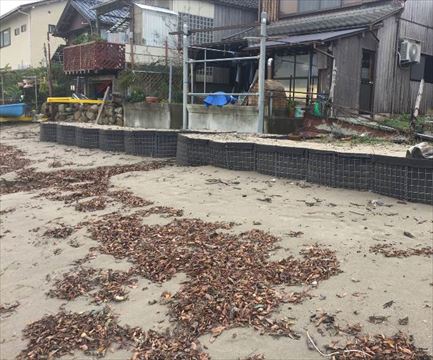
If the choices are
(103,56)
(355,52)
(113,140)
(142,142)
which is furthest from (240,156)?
(103,56)

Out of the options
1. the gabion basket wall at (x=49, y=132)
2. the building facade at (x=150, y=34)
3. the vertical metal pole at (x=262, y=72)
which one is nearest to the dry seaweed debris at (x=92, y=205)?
the vertical metal pole at (x=262, y=72)

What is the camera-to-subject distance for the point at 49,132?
49.0 ft

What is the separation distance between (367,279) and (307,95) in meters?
10.2

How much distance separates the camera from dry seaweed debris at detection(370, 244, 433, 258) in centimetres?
463

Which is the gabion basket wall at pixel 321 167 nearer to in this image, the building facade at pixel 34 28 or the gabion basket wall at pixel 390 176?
the gabion basket wall at pixel 390 176

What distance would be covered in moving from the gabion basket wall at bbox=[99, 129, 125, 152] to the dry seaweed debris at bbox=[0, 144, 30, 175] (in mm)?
1859

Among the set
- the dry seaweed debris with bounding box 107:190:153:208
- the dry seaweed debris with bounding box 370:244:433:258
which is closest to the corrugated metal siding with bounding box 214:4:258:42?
the dry seaweed debris with bounding box 107:190:153:208

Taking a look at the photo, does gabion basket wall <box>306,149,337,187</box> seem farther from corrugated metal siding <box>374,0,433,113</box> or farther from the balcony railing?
the balcony railing

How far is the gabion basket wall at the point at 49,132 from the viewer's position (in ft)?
48.4

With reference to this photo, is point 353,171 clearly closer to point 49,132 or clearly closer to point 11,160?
point 11,160

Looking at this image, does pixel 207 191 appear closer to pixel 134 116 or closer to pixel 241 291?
pixel 241 291

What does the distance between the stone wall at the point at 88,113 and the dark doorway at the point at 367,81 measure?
7.68 metres

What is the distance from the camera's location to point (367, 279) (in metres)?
4.16

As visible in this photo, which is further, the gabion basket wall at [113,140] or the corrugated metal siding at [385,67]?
the corrugated metal siding at [385,67]
